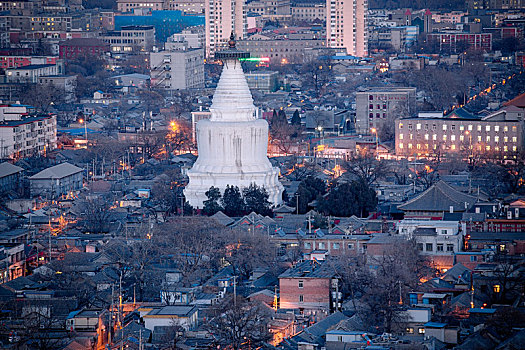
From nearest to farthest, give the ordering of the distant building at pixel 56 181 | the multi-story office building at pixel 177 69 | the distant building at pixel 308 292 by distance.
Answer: the distant building at pixel 308 292 < the distant building at pixel 56 181 < the multi-story office building at pixel 177 69

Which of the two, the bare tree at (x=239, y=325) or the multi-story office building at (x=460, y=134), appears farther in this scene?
the multi-story office building at (x=460, y=134)

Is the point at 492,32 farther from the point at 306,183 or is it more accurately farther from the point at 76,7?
the point at 306,183

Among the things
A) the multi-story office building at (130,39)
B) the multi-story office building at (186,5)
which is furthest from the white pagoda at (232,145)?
the multi-story office building at (186,5)

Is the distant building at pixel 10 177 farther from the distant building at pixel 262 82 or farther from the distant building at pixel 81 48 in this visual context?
the distant building at pixel 81 48

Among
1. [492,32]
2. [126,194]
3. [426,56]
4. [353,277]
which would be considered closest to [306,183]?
[126,194]

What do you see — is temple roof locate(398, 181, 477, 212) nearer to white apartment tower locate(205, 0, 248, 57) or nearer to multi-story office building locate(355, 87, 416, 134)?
multi-story office building locate(355, 87, 416, 134)

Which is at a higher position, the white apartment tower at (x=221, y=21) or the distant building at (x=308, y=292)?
the white apartment tower at (x=221, y=21)
